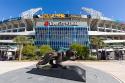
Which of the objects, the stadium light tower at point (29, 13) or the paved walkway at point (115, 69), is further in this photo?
the stadium light tower at point (29, 13)

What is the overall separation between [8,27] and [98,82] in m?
105

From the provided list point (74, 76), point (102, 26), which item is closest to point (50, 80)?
point (74, 76)

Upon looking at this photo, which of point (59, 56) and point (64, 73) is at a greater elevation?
point (59, 56)

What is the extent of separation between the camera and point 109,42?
99.9 meters

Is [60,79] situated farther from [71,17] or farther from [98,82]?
[71,17]

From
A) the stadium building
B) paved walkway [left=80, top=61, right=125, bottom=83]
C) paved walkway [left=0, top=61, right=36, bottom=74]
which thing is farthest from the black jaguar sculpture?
the stadium building

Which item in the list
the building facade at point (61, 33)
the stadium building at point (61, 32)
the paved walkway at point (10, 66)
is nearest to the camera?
the paved walkway at point (10, 66)

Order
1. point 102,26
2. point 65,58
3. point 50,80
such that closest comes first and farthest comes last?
point 50,80, point 65,58, point 102,26

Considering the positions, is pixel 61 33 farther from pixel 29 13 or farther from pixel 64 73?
pixel 64 73

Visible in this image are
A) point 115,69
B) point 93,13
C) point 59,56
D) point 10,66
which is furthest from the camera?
point 93,13

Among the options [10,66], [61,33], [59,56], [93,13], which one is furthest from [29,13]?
[59,56]

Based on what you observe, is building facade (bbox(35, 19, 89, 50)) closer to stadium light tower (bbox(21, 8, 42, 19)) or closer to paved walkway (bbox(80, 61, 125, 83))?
stadium light tower (bbox(21, 8, 42, 19))

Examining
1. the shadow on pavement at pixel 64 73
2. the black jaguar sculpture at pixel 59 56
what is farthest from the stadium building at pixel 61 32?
the shadow on pavement at pixel 64 73

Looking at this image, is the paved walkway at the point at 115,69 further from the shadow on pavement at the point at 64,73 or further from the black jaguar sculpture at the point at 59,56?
the black jaguar sculpture at the point at 59,56
